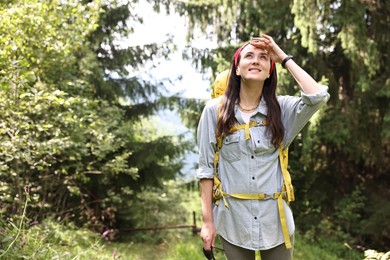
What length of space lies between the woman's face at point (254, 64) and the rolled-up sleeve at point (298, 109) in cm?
19

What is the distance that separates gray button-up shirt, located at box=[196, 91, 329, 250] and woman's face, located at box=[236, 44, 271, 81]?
0.17 meters

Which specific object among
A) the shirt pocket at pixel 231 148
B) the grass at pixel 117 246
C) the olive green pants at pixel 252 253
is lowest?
the grass at pixel 117 246

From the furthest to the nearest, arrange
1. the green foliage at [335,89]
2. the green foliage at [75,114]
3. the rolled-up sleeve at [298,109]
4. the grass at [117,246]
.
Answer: the green foliage at [335,89]
the green foliage at [75,114]
the grass at [117,246]
the rolled-up sleeve at [298,109]

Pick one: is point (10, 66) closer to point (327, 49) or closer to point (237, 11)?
point (237, 11)

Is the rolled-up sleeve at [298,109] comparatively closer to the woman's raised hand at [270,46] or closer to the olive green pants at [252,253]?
the woman's raised hand at [270,46]

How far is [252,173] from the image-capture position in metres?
2.06

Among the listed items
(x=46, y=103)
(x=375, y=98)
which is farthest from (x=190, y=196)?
(x=46, y=103)

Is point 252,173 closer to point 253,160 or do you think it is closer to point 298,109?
point 253,160

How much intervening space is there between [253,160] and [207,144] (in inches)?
9.6

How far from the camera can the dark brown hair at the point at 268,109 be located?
2100 mm

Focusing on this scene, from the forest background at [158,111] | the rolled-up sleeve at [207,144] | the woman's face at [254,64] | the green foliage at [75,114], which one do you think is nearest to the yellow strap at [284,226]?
the rolled-up sleeve at [207,144]

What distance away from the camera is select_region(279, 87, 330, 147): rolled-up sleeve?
2016mm

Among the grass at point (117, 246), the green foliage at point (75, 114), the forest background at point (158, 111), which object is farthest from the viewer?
the forest background at point (158, 111)

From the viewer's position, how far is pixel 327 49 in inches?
326
